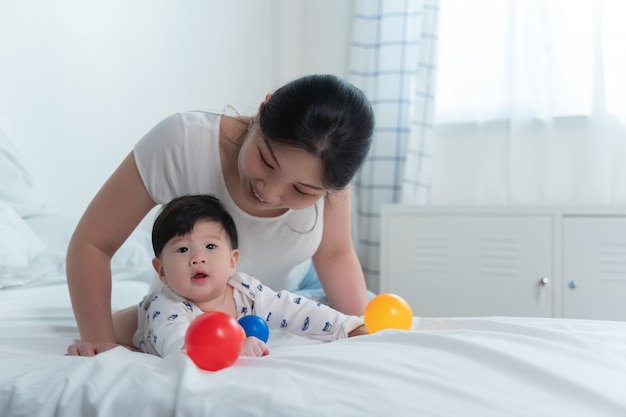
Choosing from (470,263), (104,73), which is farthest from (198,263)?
(470,263)

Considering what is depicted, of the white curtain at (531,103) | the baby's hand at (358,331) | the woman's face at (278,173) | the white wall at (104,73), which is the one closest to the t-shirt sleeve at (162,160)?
the woman's face at (278,173)

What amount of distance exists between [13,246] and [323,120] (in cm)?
89

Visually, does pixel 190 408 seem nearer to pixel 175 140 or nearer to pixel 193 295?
pixel 193 295

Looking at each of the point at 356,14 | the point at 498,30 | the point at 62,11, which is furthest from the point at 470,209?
the point at 62,11

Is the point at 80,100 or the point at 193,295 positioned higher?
the point at 80,100

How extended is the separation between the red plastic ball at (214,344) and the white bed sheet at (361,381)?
2cm

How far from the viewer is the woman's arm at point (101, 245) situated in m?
1.10

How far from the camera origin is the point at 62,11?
214 centimetres

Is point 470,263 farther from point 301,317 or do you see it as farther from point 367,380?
point 367,380

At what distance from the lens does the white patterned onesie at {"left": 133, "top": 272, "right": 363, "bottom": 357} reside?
107cm

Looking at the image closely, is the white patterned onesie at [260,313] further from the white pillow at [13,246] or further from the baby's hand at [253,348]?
the white pillow at [13,246]

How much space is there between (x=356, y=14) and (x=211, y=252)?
2.26 m

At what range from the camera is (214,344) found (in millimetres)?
766

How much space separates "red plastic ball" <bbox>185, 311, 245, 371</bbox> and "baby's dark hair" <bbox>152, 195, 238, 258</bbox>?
0.33 meters
